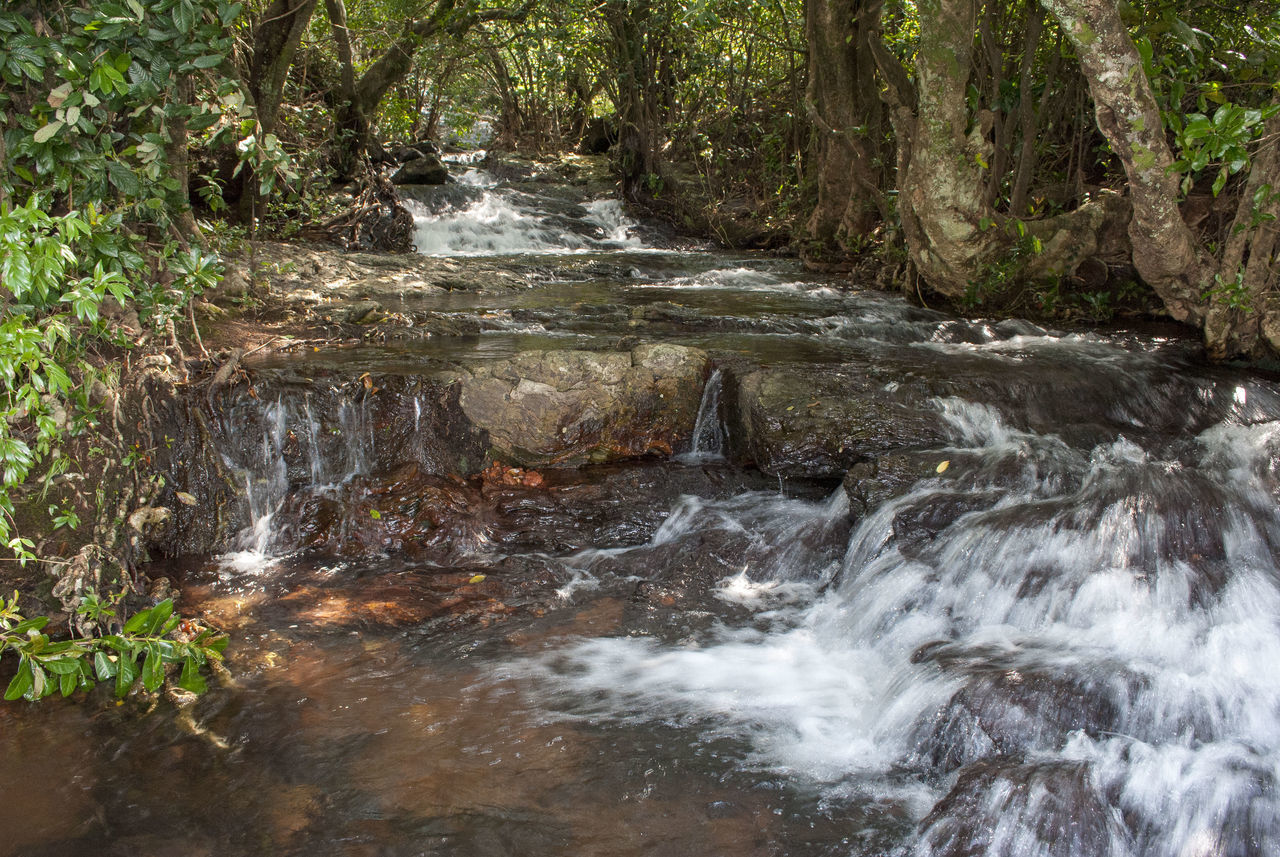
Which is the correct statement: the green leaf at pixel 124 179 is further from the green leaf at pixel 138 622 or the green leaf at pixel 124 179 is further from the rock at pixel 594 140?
the rock at pixel 594 140

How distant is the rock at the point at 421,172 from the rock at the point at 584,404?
10.6 meters

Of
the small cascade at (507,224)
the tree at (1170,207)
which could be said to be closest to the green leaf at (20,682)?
the tree at (1170,207)

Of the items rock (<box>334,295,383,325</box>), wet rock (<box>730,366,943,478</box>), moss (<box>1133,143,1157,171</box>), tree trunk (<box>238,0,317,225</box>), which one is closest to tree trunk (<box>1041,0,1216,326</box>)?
moss (<box>1133,143,1157,171</box>)

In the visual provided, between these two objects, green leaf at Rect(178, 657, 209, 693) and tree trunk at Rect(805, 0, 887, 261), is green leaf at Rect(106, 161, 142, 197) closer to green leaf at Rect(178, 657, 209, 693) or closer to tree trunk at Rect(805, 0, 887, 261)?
green leaf at Rect(178, 657, 209, 693)

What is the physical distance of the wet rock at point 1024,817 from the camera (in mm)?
2635

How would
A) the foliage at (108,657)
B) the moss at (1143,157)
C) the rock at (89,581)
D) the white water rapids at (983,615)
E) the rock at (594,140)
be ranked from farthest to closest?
1. the rock at (594,140)
2. the moss at (1143,157)
3. the rock at (89,581)
4. the white water rapids at (983,615)
5. the foliage at (108,657)

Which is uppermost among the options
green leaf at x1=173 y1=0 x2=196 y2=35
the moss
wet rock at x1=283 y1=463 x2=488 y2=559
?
green leaf at x1=173 y1=0 x2=196 y2=35

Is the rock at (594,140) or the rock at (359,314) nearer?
the rock at (359,314)

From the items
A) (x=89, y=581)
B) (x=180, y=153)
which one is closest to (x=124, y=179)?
(x=180, y=153)

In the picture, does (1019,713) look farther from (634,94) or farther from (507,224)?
(634,94)

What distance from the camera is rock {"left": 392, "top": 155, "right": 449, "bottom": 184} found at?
15.1m

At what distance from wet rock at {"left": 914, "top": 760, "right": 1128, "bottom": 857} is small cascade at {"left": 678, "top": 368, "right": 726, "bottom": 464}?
3.00 m

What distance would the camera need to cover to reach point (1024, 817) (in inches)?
106

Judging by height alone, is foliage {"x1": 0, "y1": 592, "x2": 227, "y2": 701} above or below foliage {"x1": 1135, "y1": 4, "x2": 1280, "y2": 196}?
below
